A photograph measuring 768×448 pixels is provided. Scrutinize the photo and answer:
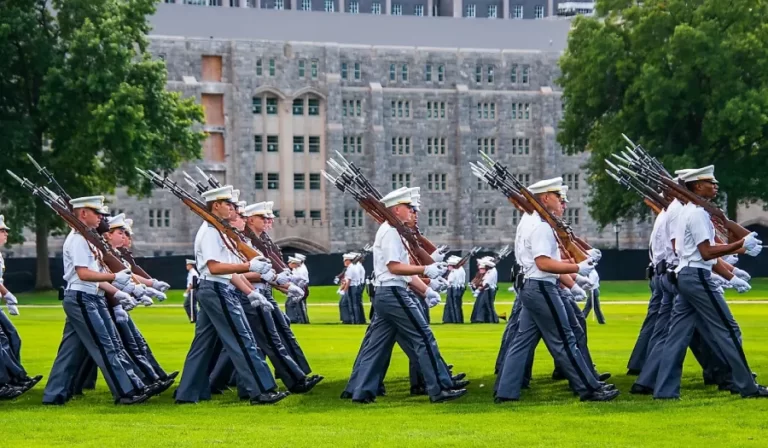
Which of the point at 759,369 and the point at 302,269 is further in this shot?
the point at 302,269

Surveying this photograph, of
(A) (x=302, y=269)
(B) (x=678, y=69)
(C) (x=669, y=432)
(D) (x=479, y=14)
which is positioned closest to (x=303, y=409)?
(C) (x=669, y=432)

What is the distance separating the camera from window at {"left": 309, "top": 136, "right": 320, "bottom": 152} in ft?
324

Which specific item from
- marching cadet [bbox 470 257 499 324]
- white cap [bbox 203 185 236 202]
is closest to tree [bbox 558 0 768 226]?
marching cadet [bbox 470 257 499 324]

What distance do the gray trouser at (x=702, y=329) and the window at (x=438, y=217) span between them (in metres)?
85.9

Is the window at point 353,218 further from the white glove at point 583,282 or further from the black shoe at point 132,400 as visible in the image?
the black shoe at point 132,400

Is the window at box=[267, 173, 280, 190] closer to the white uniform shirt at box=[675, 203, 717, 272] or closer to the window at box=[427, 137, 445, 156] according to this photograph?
the window at box=[427, 137, 445, 156]

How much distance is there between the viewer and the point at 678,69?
6975 cm

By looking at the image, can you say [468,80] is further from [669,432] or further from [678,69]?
[669,432]

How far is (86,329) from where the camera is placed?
55.8 ft

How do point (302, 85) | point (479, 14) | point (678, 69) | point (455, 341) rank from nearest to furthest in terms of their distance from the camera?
point (455, 341)
point (678, 69)
point (302, 85)
point (479, 14)

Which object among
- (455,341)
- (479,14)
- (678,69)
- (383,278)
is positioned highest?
(479,14)

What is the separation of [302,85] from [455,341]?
226 feet

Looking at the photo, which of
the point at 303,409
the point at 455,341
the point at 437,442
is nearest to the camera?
the point at 437,442

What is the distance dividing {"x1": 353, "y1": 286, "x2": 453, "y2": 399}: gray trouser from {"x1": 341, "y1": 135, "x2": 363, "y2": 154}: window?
82806mm
